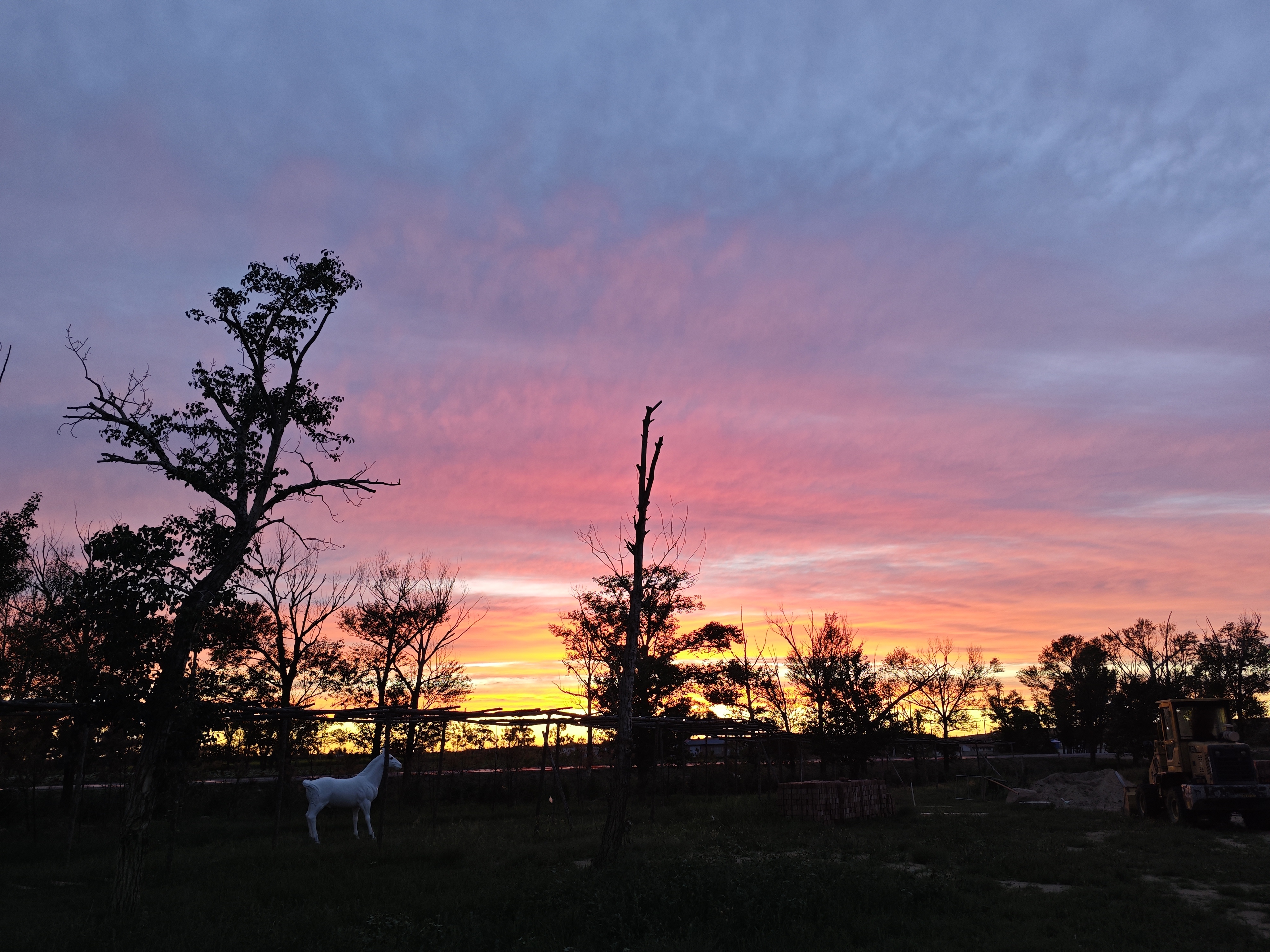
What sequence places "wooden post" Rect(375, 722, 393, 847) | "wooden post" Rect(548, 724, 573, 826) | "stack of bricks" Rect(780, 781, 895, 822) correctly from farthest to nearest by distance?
"wooden post" Rect(548, 724, 573, 826) → "stack of bricks" Rect(780, 781, 895, 822) → "wooden post" Rect(375, 722, 393, 847)

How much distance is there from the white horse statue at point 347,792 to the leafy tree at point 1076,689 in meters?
53.4

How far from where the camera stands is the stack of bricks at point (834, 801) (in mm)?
23094

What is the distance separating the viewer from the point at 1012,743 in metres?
58.5

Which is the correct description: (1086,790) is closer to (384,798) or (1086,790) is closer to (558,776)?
(558,776)

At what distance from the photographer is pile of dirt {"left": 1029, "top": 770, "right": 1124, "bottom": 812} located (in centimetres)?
2808

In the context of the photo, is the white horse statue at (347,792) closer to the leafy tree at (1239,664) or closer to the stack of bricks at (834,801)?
the stack of bricks at (834,801)

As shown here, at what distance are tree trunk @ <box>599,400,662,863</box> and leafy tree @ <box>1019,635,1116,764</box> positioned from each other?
53.7 meters

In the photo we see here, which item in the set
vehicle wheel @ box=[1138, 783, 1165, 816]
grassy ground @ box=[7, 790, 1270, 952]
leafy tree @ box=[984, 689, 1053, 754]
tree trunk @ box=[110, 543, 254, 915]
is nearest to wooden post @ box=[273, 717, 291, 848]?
grassy ground @ box=[7, 790, 1270, 952]

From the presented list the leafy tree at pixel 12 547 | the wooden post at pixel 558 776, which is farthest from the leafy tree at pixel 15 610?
the wooden post at pixel 558 776

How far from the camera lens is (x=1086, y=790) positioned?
2964 cm

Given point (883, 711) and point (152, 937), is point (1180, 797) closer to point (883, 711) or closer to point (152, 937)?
point (883, 711)

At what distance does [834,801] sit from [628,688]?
11.1 metres

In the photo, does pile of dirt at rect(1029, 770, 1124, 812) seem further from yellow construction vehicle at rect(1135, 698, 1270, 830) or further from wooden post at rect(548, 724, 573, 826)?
wooden post at rect(548, 724, 573, 826)

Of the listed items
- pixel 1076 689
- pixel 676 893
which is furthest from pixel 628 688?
pixel 1076 689
